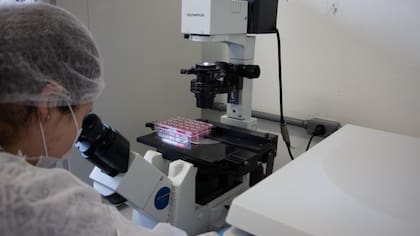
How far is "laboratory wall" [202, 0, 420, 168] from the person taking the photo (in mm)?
1373

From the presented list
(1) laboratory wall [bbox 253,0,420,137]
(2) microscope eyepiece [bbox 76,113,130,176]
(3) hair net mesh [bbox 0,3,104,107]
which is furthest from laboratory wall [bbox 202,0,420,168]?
(3) hair net mesh [bbox 0,3,104,107]

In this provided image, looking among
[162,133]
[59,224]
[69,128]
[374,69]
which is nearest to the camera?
[59,224]

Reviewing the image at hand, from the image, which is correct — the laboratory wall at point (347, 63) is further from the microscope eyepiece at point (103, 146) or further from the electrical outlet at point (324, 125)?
the microscope eyepiece at point (103, 146)

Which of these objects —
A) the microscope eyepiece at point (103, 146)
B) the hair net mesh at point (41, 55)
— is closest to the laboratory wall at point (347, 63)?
the microscope eyepiece at point (103, 146)

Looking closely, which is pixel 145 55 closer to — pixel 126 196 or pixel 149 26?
pixel 149 26

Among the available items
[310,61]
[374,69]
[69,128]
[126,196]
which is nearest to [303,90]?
[310,61]

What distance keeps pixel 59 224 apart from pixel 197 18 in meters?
0.77

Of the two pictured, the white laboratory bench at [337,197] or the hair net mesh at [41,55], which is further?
the white laboratory bench at [337,197]

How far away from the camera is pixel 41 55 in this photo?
54cm

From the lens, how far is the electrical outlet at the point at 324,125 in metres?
1.54

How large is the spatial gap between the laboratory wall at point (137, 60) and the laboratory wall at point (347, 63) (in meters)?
0.44

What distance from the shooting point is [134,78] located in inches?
62.3

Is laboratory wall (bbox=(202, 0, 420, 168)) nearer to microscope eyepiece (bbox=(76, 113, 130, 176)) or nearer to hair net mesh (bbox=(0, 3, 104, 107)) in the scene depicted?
microscope eyepiece (bbox=(76, 113, 130, 176))

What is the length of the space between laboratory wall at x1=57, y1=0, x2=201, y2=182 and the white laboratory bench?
910 millimetres
